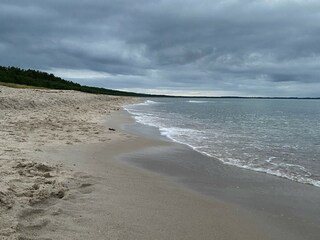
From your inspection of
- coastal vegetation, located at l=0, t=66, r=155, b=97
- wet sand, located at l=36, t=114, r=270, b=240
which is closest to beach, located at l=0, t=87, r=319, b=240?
wet sand, located at l=36, t=114, r=270, b=240

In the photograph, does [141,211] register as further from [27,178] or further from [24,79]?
[24,79]

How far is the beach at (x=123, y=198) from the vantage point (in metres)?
4.34

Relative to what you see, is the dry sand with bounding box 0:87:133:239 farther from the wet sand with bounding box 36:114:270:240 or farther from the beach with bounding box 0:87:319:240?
the wet sand with bounding box 36:114:270:240

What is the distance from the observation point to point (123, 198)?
571 cm

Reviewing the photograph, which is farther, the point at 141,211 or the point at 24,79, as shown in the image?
the point at 24,79

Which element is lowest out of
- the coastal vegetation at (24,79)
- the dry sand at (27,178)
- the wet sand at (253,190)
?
the wet sand at (253,190)

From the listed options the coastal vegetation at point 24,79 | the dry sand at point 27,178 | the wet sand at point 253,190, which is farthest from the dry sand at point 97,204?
the coastal vegetation at point 24,79

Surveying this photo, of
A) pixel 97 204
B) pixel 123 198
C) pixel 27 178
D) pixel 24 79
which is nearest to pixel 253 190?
pixel 123 198

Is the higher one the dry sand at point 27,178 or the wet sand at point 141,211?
the dry sand at point 27,178

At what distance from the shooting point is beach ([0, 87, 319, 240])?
4344 mm

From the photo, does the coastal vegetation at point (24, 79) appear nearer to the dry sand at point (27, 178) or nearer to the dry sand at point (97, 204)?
the dry sand at point (27, 178)

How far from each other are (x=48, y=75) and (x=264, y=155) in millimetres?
93859

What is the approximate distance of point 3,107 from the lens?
19.3m

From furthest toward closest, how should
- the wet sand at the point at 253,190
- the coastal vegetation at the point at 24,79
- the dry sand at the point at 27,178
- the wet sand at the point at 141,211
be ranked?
1. the coastal vegetation at the point at 24,79
2. the wet sand at the point at 253,190
3. the wet sand at the point at 141,211
4. the dry sand at the point at 27,178
